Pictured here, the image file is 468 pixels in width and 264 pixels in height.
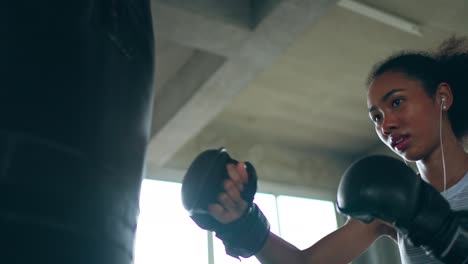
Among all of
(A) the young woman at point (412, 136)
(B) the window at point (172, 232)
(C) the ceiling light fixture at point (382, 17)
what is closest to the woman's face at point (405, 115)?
(A) the young woman at point (412, 136)

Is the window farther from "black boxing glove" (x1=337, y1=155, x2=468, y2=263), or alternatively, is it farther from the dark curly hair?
"black boxing glove" (x1=337, y1=155, x2=468, y2=263)

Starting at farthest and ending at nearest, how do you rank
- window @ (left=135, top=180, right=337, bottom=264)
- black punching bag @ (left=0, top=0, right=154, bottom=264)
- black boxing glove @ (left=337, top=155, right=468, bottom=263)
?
window @ (left=135, top=180, right=337, bottom=264)
black boxing glove @ (left=337, top=155, right=468, bottom=263)
black punching bag @ (left=0, top=0, right=154, bottom=264)

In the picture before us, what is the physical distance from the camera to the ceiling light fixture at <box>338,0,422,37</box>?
147 inches

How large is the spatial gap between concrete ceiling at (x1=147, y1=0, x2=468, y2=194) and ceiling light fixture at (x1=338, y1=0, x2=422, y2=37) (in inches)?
1.7

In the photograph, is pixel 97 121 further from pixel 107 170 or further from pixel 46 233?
pixel 46 233

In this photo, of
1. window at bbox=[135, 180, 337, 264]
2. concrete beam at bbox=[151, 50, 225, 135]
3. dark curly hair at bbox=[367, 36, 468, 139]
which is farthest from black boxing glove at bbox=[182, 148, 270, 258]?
window at bbox=[135, 180, 337, 264]

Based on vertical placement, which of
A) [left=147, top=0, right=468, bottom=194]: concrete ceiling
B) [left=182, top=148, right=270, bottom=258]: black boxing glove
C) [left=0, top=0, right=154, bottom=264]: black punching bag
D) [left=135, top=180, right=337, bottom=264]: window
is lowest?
[left=135, top=180, right=337, bottom=264]: window

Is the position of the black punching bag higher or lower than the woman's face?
higher

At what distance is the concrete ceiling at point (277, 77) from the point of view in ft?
10.8

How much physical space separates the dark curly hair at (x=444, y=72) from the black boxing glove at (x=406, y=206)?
0.40 m

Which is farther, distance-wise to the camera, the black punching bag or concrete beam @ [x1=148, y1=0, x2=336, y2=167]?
concrete beam @ [x1=148, y1=0, x2=336, y2=167]

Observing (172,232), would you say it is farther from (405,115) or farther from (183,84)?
(405,115)

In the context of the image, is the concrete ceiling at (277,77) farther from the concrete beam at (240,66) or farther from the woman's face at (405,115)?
the woman's face at (405,115)

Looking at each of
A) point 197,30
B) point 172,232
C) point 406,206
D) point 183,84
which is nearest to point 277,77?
point 183,84
